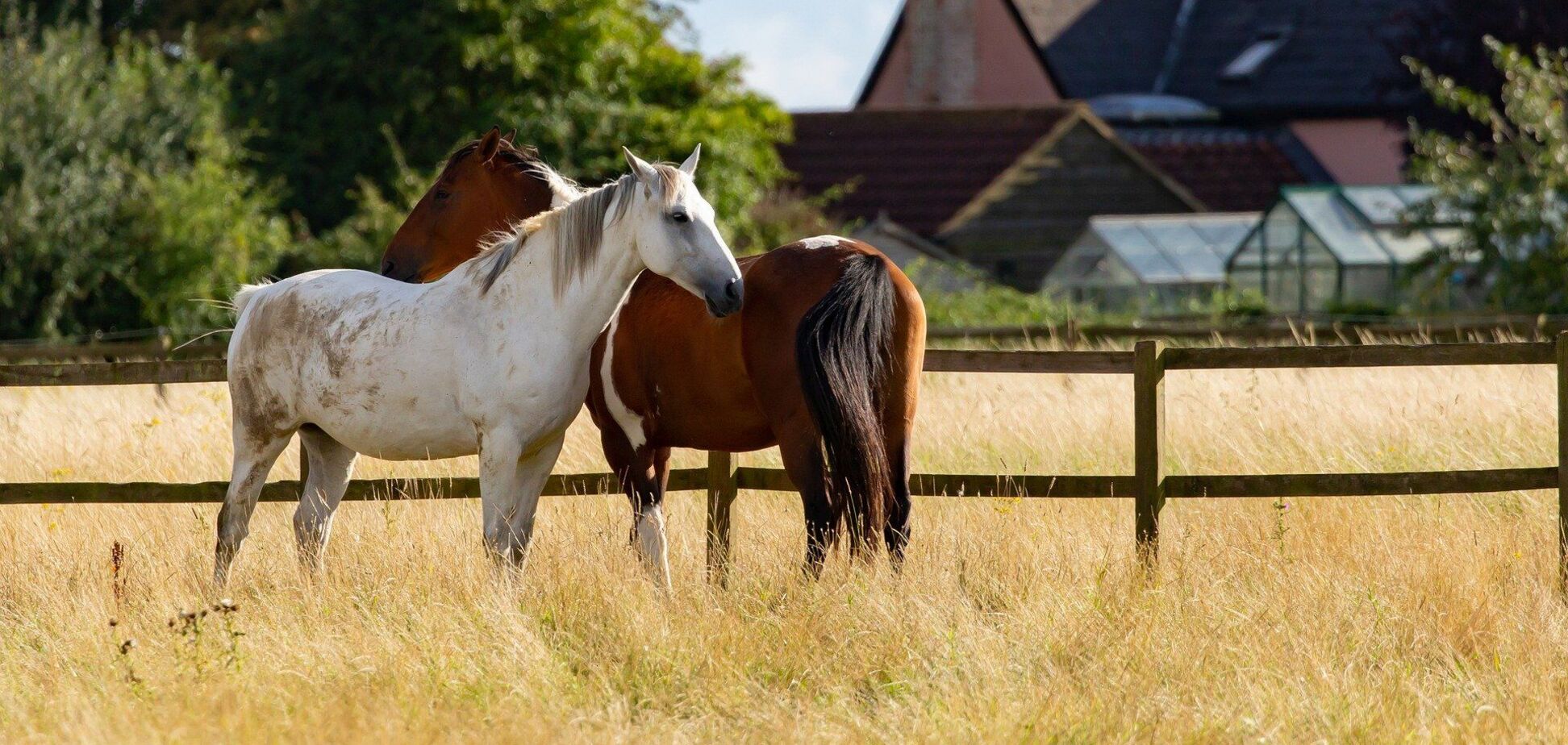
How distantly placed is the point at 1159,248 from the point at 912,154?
9910mm

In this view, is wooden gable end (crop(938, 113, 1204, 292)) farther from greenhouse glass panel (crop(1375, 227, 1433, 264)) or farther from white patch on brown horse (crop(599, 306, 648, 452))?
white patch on brown horse (crop(599, 306, 648, 452))

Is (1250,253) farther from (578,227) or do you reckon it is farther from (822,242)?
(578,227)

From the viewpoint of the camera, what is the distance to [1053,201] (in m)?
34.4

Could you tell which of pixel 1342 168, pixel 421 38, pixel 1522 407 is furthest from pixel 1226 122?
pixel 1522 407

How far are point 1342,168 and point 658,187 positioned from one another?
4185cm

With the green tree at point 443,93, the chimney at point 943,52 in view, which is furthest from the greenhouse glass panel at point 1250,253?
the chimney at point 943,52

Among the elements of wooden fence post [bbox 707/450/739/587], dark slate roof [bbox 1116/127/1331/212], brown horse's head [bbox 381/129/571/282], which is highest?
dark slate roof [bbox 1116/127/1331/212]

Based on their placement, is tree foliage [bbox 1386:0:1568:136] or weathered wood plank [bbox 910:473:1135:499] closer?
weathered wood plank [bbox 910:473:1135:499]

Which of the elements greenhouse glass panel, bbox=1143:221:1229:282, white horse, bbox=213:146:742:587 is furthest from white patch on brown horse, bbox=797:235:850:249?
greenhouse glass panel, bbox=1143:221:1229:282

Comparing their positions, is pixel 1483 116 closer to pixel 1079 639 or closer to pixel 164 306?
pixel 164 306

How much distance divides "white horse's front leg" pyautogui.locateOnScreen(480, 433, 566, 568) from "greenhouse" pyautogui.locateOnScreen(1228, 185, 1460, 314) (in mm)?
17586

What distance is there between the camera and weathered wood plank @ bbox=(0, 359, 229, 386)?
24.4 feet

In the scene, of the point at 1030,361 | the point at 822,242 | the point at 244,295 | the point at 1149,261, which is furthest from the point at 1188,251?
the point at 244,295

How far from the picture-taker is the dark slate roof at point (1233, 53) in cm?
4450
